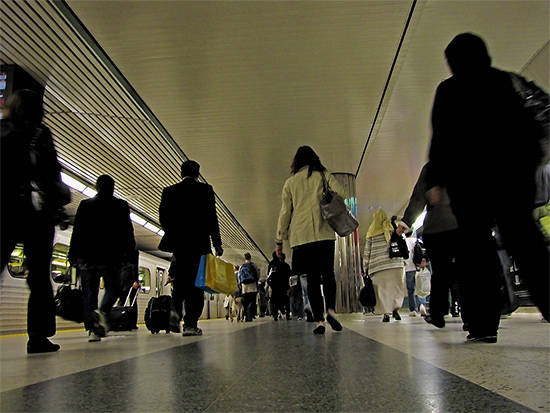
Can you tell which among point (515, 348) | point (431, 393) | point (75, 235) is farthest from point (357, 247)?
point (431, 393)

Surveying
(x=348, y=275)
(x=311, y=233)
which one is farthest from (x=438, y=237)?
(x=348, y=275)

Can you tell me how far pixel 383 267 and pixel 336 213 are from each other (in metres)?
2.99

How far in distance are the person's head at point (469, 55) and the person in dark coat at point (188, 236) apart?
10.5ft

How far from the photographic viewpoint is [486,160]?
2.07 metres

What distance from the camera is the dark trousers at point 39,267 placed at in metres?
2.82

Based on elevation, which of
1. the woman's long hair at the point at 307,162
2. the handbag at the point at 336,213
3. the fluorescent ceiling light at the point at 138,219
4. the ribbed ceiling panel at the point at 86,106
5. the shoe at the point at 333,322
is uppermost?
the fluorescent ceiling light at the point at 138,219

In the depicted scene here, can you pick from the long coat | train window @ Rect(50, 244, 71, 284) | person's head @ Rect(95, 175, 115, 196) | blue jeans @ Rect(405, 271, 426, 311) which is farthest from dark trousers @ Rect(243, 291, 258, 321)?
person's head @ Rect(95, 175, 115, 196)

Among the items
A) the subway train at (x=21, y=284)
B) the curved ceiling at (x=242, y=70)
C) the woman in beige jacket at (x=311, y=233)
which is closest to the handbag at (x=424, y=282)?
the curved ceiling at (x=242, y=70)

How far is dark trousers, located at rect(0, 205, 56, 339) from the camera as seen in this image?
9.25ft

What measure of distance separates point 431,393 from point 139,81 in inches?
268

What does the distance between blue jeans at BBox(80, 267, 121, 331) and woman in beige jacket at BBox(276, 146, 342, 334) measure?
6.89 feet

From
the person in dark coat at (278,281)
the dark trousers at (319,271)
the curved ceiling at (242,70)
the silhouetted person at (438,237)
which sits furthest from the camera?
the person in dark coat at (278,281)

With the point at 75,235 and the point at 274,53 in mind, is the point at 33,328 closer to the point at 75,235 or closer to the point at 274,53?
the point at 75,235

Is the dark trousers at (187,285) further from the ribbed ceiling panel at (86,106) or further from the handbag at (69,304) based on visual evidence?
the ribbed ceiling panel at (86,106)
